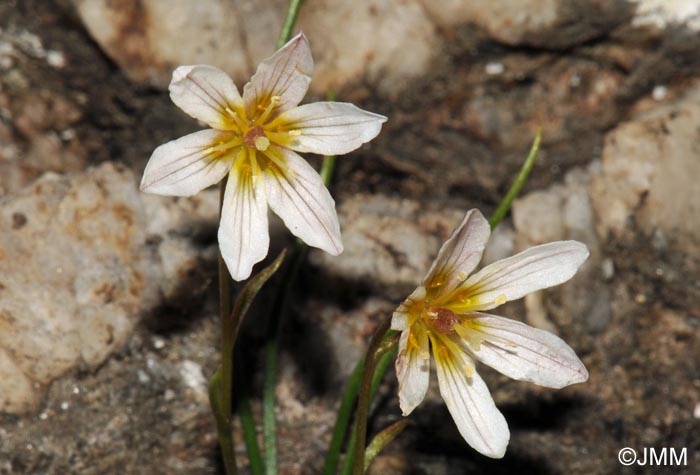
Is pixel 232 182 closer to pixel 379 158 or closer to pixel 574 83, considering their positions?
pixel 379 158

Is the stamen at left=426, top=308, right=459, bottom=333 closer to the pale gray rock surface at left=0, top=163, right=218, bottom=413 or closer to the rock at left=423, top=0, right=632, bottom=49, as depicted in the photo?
the pale gray rock surface at left=0, top=163, right=218, bottom=413

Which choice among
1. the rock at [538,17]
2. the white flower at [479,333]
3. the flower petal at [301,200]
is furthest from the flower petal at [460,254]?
the rock at [538,17]

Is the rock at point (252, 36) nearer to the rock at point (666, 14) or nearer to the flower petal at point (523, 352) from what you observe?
the rock at point (666, 14)

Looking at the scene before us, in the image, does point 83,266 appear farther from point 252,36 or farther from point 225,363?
point 252,36

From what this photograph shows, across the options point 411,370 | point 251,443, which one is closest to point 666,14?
point 411,370

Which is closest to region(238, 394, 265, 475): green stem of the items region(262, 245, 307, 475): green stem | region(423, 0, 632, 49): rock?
region(262, 245, 307, 475): green stem
